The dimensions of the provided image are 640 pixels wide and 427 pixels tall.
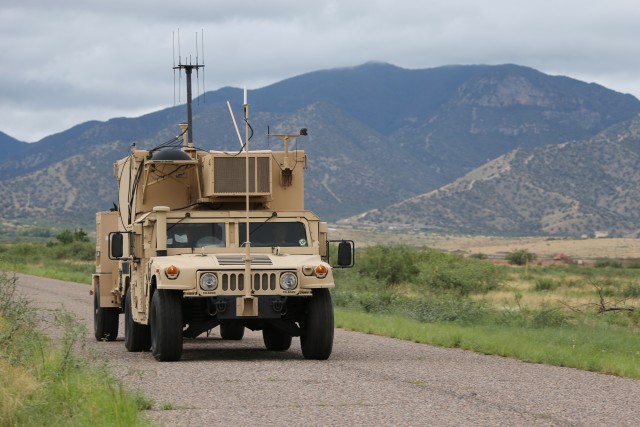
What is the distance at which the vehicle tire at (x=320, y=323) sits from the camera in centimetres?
1717

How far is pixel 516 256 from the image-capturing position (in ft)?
275

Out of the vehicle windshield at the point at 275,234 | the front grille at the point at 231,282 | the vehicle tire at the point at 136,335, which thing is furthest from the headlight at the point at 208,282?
the vehicle tire at the point at 136,335

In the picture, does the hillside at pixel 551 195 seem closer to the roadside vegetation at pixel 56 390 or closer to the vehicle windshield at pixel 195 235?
the vehicle windshield at pixel 195 235

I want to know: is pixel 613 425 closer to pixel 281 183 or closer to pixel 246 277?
pixel 246 277

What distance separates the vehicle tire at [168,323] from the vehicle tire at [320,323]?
1.79m

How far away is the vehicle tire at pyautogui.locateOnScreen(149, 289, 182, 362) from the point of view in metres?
16.8

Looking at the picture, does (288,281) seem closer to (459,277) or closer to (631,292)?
(459,277)

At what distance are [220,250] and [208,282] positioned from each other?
153 centimetres

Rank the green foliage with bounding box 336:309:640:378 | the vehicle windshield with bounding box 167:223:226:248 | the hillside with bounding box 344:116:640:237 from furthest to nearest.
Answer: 1. the hillside with bounding box 344:116:640:237
2. the vehicle windshield with bounding box 167:223:226:248
3. the green foliage with bounding box 336:309:640:378

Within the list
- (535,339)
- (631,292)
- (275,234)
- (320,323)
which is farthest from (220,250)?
(631,292)

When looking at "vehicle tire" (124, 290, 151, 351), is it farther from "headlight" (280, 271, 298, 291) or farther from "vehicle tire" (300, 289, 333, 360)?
"headlight" (280, 271, 298, 291)

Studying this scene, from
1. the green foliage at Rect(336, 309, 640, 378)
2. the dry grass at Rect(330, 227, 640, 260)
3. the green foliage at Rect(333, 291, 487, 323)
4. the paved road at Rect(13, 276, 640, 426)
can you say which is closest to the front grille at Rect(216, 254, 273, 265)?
the paved road at Rect(13, 276, 640, 426)

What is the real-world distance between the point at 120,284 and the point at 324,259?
14.6 feet

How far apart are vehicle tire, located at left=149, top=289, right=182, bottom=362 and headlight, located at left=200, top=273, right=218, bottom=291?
0.50 m
